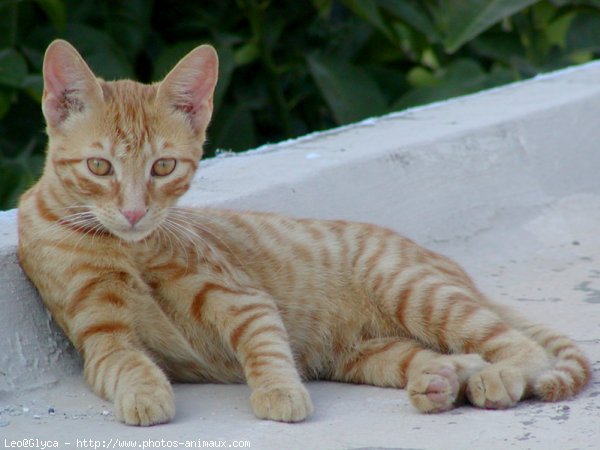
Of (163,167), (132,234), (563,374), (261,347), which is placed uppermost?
(163,167)

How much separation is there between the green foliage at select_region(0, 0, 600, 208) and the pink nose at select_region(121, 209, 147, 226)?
2190 mm

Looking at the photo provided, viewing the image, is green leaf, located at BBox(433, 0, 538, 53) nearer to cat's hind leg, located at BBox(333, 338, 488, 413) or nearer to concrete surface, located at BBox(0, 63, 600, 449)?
concrete surface, located at BBox(0, 63, 600, 449)

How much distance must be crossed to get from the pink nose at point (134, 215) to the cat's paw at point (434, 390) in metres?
0.92

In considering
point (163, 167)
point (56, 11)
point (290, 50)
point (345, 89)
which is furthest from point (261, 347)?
point (290, 50)

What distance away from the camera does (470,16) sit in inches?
230

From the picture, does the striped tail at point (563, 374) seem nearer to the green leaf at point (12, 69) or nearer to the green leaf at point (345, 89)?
the green leaf at point (345, 89)

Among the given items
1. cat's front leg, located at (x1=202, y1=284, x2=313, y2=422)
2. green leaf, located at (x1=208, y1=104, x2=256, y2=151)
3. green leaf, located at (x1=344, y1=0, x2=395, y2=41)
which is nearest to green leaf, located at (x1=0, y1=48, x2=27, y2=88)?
green leaf, located at (x1=208, y1=104, x2=256, y2=151)

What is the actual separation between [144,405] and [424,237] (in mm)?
2035

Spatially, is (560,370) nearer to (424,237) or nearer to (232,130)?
(424,237)

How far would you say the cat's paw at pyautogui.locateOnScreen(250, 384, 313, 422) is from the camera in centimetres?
323

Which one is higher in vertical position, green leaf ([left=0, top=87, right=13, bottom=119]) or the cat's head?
the cat's head

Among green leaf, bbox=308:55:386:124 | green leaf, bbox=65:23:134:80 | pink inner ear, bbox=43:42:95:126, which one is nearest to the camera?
pink inner ear, bbox=43:42:95:126

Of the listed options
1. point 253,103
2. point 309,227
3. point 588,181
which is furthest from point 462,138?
point 253,103

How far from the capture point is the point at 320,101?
6.61 m
